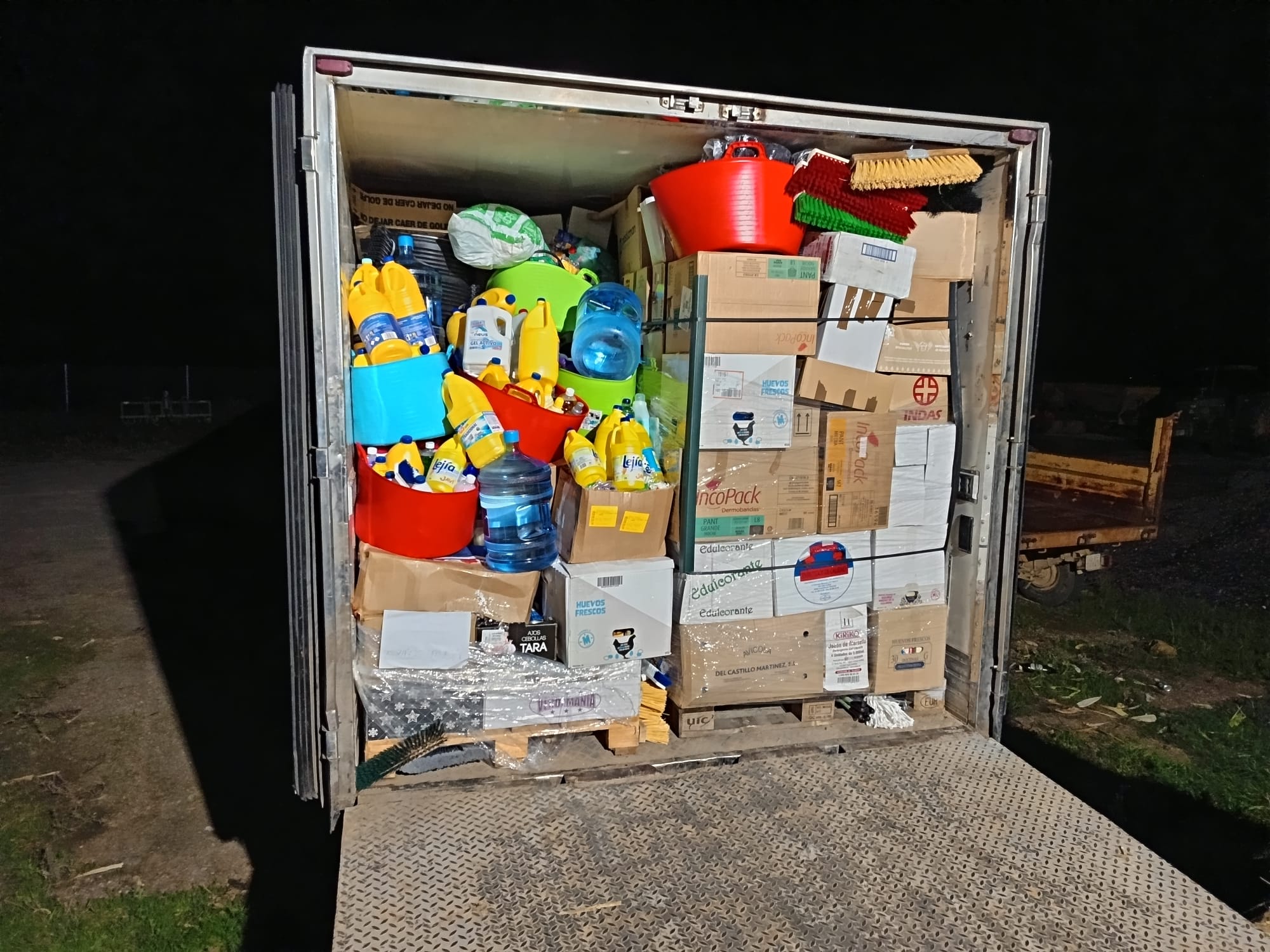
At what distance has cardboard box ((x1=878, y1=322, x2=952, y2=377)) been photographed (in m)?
3.29

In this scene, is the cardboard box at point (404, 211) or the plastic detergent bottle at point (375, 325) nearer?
the plastic detergent bottle at point (375, 325)

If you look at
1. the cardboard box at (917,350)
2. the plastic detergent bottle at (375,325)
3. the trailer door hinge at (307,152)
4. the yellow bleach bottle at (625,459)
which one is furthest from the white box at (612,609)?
the trailer door hinge at (307,152)

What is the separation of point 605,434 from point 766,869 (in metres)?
1.74

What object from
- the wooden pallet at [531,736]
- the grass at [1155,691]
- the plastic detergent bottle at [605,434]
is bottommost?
the grass at [1155,691]

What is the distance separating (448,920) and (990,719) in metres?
2.26

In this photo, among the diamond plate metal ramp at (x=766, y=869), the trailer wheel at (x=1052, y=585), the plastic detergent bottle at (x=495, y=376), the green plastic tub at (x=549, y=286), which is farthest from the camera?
the trailer wheel at (x=1052, y=585)

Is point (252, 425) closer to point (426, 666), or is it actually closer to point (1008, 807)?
point (426, 666)

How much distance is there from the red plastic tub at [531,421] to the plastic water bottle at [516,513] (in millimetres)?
73

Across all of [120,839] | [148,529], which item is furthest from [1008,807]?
[148,529]

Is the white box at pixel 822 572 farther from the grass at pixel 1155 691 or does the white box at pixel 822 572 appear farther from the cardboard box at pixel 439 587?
the grass at pixel 1155 691

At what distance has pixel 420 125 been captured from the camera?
2928mm

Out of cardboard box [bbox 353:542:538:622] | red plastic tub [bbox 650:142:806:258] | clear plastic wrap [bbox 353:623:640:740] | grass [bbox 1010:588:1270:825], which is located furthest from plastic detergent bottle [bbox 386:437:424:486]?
grass [bbox 1010:588:1270:825]

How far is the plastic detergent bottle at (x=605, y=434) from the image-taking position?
133 inches

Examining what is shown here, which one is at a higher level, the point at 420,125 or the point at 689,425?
the point at 420,125
